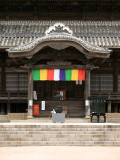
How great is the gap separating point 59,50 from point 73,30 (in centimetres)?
349

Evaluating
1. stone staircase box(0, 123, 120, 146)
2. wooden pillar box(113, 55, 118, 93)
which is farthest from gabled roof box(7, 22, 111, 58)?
stone staircase box(0, 123, 120, 146)

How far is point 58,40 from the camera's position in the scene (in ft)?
60.7

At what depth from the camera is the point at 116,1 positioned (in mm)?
22938

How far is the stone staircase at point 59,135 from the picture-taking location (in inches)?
561

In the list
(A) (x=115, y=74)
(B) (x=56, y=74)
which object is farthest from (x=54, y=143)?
(A) (x=115, y=74)

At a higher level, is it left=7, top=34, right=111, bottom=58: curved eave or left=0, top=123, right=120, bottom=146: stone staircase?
left=7, top=34, right=111, bottom=58: curved eave

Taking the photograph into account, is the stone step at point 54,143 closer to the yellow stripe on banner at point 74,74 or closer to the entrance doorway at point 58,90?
the yellow stripe on banner at point 74,74
